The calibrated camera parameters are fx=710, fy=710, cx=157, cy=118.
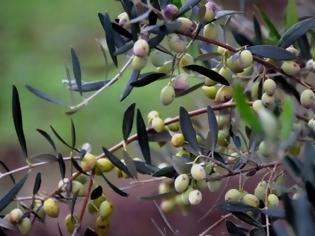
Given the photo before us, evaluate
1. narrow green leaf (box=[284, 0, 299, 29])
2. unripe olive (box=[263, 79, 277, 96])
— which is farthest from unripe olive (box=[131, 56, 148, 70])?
narrow green leaf (box=[284, 0, 299, 29])

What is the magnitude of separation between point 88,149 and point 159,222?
0.83m

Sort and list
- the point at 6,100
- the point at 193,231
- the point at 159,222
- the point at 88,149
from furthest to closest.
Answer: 1. the point at 6,100
2. the point at 159,222
3. the point at 193,231
4. the point at 88,149

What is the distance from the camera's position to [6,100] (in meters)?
2.54

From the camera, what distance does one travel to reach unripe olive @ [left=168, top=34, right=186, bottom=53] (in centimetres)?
55

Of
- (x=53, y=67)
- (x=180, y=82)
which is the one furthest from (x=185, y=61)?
(x=53, y=67)

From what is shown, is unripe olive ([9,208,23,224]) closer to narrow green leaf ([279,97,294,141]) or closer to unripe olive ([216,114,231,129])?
unripe olive ([216,114,231,129])

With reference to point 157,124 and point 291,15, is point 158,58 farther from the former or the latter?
point 291,15

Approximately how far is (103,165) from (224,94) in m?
0.12

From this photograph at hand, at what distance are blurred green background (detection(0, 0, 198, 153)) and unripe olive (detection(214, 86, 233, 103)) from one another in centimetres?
150

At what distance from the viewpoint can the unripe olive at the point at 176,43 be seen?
1.79 ft

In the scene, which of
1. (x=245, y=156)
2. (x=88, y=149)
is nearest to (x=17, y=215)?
(x=88, y=149)

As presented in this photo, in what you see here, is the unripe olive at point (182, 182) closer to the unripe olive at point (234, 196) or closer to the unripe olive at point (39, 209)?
the unripe olive at point (234, 196)

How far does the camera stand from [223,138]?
653 mm

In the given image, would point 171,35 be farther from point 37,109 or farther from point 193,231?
point 37,109
